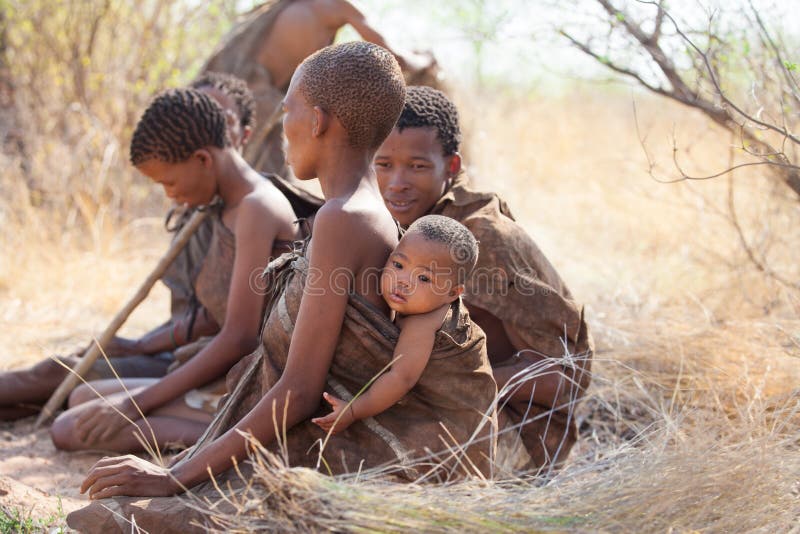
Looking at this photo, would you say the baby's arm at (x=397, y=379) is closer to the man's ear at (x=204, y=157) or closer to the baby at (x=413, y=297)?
the baby at (x=413, y=297)

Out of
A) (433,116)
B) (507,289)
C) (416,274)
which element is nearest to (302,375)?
(416,274)

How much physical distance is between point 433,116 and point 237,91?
4.46 ft

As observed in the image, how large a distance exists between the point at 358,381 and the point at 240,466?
0.36 meters

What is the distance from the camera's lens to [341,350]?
2.09 metres

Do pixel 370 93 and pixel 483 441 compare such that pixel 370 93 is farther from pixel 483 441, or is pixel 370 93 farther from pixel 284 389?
pixel 483 441

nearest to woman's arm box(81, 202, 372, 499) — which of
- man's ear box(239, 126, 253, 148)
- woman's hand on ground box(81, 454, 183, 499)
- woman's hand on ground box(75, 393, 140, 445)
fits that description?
woman's hand on ground box(81, 454, 183, 499)

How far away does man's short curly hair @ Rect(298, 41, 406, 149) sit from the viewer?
2049 millimetres

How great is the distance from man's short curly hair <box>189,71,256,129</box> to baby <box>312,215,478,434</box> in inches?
76.4

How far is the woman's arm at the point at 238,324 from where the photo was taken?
9.37ft

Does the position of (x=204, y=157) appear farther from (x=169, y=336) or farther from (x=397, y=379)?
(x=397, y=379)

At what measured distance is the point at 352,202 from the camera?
6.67 ft

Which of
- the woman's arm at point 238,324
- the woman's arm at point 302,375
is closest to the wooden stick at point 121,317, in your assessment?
the woman's arm at point 238,324

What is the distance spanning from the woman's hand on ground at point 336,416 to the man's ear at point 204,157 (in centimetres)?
136

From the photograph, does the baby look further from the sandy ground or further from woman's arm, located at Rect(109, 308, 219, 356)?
woman's arm, located at Rect(109, 308, 219, 356)
